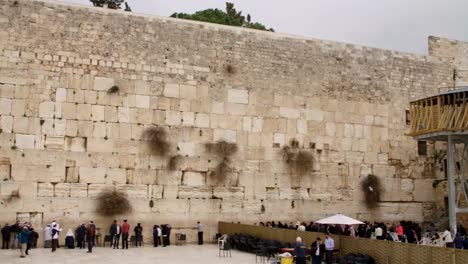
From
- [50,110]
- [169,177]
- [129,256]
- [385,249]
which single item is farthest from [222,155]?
[385,249]

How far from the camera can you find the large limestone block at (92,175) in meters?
15.1

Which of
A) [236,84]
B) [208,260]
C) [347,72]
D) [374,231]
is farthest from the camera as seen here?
[347,72]

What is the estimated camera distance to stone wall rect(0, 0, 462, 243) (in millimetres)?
14875

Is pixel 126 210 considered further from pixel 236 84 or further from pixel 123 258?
pixel 236 84

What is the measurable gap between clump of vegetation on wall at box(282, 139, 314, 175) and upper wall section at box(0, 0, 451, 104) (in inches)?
72.8

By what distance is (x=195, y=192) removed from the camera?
1639 cm

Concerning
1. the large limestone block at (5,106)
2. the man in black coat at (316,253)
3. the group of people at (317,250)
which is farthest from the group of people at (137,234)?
the man in black coat at (316,253)

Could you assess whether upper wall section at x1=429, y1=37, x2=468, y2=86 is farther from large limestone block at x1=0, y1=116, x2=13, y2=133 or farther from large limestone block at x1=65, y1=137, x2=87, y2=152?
large limestone block at x1=0, y1=116, x2=13, y2=133

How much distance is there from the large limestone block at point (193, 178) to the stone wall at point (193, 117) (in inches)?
1.3

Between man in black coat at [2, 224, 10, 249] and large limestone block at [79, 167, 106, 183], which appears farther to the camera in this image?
large limestone block at [79, 167, 106, 183]

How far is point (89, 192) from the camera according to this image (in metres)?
15.1

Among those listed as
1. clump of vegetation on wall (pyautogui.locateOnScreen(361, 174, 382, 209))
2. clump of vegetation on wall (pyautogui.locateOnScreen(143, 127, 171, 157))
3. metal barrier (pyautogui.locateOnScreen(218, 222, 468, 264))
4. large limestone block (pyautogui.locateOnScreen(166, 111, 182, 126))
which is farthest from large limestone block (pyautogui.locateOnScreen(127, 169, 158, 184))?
clump of vegetation on wall (pyautogui.locateOnScreen(361, 174, 382, 209))

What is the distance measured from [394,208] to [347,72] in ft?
16.7

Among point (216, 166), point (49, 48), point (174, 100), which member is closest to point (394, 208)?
point (216, 166)
